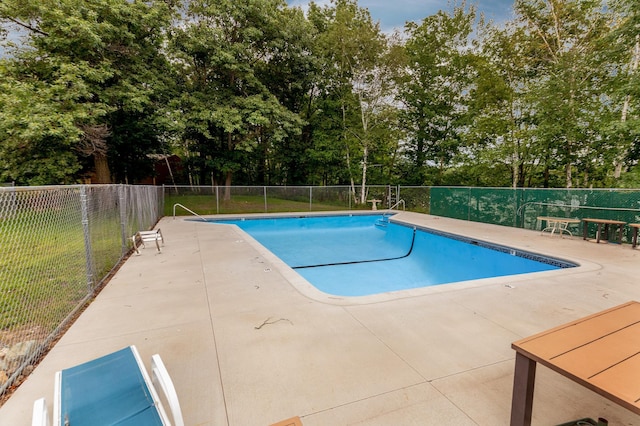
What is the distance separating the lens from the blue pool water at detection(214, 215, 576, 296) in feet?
20.1

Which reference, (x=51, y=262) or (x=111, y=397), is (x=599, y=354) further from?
(x=51, y=262)

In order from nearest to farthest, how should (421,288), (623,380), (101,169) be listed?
1. (623,380)
2. (421,288)
3. (101,169)

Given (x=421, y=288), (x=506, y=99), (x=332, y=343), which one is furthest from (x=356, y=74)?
(x=332, y=343)

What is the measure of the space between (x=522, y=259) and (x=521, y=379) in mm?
5649

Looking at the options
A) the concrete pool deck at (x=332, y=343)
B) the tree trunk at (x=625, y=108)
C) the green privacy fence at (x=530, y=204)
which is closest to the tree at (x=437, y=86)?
the green privacy fence at (x=530, y=204)

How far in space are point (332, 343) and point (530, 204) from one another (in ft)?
29.9

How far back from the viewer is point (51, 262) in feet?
16.0

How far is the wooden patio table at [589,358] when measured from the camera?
1147mm

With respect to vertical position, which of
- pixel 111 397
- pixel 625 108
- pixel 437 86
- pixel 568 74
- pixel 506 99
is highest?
pixel 437 86

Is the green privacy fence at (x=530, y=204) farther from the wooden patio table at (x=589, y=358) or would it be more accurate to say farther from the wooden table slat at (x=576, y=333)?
the wooden patio table at (x=589, y=358)

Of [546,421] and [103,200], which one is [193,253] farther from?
[546,421]

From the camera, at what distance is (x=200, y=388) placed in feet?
6.33

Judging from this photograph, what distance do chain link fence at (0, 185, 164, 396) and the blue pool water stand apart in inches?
149

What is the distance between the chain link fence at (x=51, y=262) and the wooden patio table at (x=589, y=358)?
3.10 m
